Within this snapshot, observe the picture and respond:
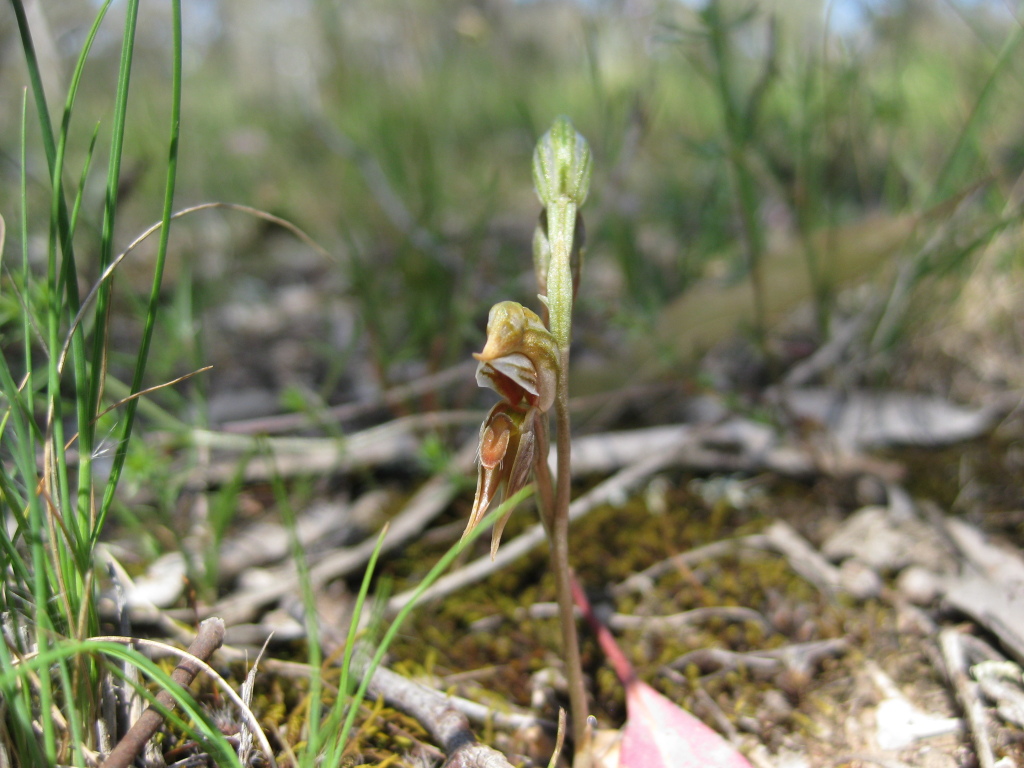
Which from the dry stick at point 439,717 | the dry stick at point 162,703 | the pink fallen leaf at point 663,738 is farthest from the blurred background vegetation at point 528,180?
the pink fallen leaf at point 663,738

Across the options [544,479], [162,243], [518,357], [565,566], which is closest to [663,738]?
[565,566]

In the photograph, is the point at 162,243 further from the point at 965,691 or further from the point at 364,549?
the point at 965,691

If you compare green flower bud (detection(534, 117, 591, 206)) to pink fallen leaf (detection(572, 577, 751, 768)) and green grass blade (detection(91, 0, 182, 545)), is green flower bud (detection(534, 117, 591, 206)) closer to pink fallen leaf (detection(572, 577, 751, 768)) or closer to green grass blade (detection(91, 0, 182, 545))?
green grass blade (detection(91, 0, 182, 545))

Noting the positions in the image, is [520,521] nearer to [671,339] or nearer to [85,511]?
[671,339]

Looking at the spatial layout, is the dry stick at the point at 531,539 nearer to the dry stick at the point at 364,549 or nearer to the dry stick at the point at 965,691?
the dry stick at the point at 364,549

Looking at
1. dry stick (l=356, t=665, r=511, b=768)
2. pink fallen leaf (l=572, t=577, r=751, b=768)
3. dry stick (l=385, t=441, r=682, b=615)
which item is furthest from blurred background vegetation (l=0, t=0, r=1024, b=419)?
pink fallen leaf (l=572, t=577, r=751, b=768)

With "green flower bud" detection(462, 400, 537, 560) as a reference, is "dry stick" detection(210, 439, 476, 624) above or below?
below

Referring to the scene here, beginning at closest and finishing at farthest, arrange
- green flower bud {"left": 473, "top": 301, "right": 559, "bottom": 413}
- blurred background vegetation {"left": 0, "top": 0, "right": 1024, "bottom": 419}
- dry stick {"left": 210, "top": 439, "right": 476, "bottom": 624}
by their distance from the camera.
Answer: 1. green flower bud {"left": 473, "top": 301, "right": 559, "bottom": 413}
2. dry stick {"left": 210, "top": 439, "right": 476, "bottom": 624}
3. blurred background vegetation {"left": 0, "top": 0, "right": 1024, "bottom": 419}
